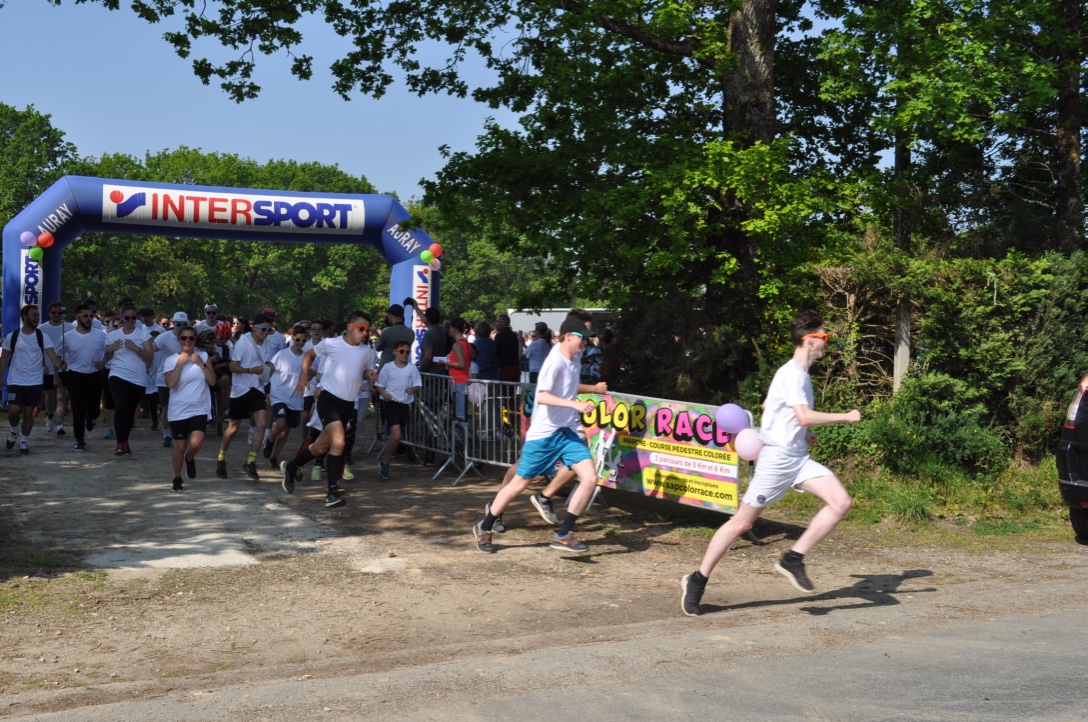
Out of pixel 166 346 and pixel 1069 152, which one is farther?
pixel 166 346

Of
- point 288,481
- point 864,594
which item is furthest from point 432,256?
point 864,594

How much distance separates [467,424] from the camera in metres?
12.4

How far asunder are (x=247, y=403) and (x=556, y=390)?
536cm

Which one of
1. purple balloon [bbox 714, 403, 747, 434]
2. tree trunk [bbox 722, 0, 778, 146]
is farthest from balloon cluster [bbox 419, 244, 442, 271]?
purple balloon [bbox 714, 403, 747, 434]

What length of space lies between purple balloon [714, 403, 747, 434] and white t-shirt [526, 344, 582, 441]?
1.22m

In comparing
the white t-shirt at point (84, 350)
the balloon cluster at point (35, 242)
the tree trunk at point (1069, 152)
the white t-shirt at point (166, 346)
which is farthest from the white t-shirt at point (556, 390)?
the balloon cluster at point (35, 242)

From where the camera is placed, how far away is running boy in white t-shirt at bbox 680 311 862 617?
6801mm

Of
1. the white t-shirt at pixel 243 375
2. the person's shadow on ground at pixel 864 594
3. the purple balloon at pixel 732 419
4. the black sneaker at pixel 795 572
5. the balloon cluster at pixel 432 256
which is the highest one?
the balloon cluster at pixel 432 256

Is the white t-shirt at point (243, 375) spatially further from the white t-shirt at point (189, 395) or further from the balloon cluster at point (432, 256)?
the balloon cluster at point (432, 256)

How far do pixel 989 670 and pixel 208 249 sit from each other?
70083mm

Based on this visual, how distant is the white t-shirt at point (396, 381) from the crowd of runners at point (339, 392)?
1 centimetres

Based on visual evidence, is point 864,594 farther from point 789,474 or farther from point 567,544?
point 567,544

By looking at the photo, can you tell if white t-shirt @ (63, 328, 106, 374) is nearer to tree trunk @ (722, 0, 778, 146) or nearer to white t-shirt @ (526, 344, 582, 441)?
white t-shirt @ (526, 344, 582, 441)

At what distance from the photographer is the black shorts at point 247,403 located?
12570 millimetres
